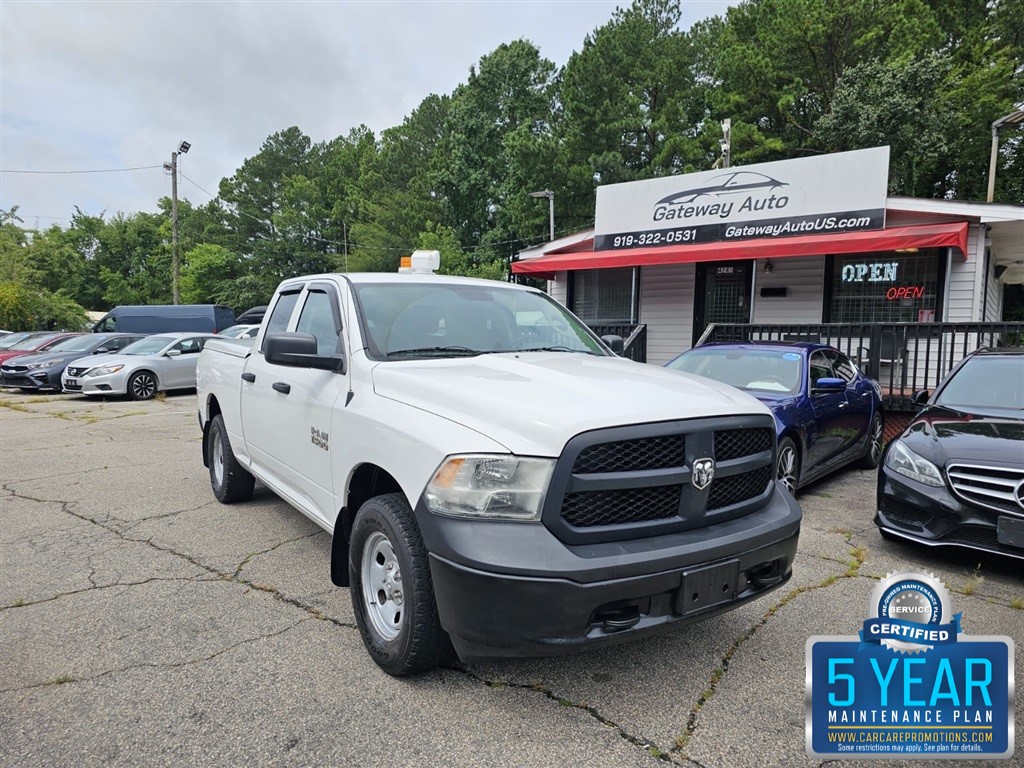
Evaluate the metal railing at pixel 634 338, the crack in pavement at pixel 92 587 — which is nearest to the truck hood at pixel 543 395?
the crack in pavement at pixel 92 587

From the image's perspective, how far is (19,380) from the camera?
51.4ft

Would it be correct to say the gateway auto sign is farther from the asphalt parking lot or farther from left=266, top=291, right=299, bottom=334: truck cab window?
left=266, top=291, right=299, bottom=334: truck cab window

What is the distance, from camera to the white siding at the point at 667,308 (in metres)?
13.9

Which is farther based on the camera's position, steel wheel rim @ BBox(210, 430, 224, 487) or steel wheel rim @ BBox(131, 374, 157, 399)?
steel wheel rim @ BBox(131, 374, 157, 399)

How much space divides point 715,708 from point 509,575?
1130 millimetres

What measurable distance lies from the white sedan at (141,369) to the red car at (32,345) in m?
3.45

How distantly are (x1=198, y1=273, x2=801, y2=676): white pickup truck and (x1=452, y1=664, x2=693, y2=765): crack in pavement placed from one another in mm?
278

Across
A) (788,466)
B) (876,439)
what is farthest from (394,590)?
(876,439)

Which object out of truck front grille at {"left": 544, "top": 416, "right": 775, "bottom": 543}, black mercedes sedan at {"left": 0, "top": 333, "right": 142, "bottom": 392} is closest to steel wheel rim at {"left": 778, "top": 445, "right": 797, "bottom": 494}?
truck front grille at {"left": 544, "top": 416, "right": 775, "bottom": 543}

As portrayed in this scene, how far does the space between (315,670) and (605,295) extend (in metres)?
13.1

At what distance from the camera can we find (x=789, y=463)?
553cm

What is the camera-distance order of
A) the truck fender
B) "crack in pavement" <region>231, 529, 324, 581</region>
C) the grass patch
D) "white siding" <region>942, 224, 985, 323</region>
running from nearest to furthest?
the truck fender < the grass patch < "crack in pavement" <region>231, 529, 324, 581</region> < "white siding" <region>942, 224, 985, 323</region>

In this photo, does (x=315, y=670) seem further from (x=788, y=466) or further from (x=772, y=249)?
(x=772, y=249)

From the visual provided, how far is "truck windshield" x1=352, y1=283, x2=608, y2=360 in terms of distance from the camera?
3414 mm
